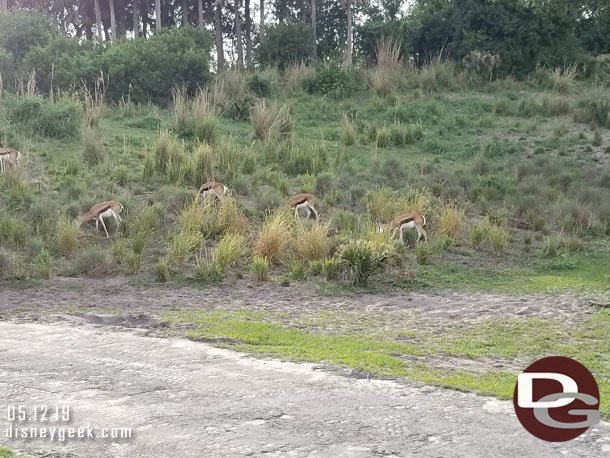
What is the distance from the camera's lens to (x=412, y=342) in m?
7.68

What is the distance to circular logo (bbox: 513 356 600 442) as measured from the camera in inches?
195

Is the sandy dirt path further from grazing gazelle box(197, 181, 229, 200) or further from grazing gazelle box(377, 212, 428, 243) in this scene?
grazing gazelle box(197, 181, 229, 200)

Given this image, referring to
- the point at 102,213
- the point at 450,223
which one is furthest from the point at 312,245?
the point at 102,213

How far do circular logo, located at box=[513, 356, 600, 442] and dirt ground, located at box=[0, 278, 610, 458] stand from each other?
0.10 metres

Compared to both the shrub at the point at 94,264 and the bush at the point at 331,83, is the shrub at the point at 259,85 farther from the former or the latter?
the shrub at the point at 94,264

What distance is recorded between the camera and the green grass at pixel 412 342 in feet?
21.0

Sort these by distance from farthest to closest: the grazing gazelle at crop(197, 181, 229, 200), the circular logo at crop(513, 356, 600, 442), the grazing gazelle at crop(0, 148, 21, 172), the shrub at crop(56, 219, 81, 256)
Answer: the grazing gazelle at crop(0, 148, 21, 172) < the grazing gazelle at crop(197, 181, 229, 200) < the shrub at crop(56, 219, 81, 256) < the circular logo at crop(513, 356, 600, 442)

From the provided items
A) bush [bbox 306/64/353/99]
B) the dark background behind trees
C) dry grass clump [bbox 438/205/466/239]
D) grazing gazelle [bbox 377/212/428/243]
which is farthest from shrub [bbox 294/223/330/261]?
bush [bbox 306/64/353/99]

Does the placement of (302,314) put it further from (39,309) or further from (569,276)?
(569,276)

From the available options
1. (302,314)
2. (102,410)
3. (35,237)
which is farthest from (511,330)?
(35,237)

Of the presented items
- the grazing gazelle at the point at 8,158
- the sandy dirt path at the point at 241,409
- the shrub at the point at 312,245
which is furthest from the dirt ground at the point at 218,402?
the grazing gazelle at the point at 8,158

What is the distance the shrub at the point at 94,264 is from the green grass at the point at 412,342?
2.68 meters

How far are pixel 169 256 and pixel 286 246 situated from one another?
5.89 feet

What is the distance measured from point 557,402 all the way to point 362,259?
542cm
